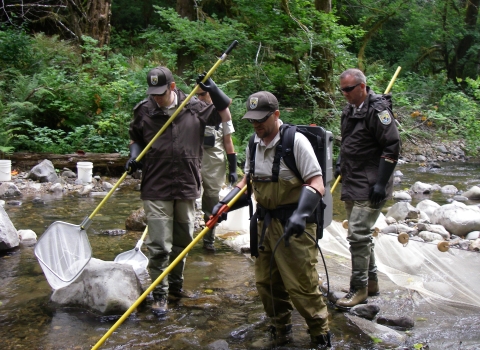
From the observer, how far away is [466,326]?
4.33 meters

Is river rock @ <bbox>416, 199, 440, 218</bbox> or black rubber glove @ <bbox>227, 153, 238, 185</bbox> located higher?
black rubber glove @ <bbox>227, 153, 238, 185</bbox>

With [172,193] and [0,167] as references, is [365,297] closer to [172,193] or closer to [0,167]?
[172,193]

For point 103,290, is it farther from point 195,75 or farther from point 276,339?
point 195,75

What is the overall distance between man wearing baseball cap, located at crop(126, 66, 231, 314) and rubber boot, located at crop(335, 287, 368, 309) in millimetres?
1533

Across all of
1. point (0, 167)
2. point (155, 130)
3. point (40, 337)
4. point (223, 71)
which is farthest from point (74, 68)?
point (40, 337)

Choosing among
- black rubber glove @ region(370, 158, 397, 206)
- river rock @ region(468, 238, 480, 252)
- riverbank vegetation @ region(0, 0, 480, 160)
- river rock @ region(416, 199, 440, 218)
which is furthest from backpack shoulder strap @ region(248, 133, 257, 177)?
riverbank vegetation @ region(0, 0, 480, 160)

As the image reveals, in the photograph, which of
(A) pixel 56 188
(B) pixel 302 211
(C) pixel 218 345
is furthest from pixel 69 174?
(B) pixel 302 211

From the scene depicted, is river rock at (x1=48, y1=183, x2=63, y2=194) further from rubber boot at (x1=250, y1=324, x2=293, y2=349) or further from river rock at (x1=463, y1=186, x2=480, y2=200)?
river rock at (x1=463, y1=186, x2=480, y2=200)

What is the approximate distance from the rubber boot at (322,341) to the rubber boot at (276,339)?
10.1 inches

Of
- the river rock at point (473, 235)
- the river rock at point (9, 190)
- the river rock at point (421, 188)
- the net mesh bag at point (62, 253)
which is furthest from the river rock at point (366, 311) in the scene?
the river rock at point (421, 188)

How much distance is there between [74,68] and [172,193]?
1119cm

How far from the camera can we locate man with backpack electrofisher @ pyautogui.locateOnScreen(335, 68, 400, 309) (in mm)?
4617

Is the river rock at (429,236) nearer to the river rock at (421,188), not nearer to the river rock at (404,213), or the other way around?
the river rock at (404,213)

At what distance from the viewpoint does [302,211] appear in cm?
341
